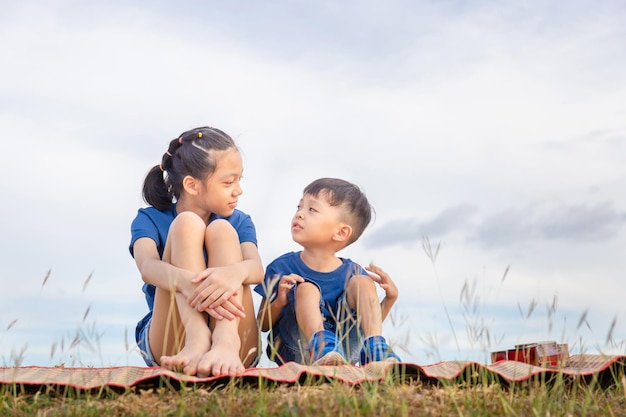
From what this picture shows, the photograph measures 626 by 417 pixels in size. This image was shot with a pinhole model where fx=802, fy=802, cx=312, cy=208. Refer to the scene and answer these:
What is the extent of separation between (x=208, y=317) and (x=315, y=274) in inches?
33.7

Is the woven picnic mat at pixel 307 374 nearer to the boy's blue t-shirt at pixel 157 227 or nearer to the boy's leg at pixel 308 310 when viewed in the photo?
the boy's leg at pixel 308 310

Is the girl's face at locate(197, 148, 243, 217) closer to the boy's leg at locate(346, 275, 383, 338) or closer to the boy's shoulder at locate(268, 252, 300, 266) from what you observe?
the boy's shoulder at locate(268, 252, 300, 266)

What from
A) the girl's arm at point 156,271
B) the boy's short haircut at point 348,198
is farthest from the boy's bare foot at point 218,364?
the boy's short haircut at point 348,198

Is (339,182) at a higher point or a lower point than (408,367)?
higher

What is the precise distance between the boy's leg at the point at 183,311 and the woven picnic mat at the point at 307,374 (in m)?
0.21

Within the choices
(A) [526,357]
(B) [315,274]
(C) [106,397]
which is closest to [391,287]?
(B) [315,274]

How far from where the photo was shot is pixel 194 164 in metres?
4.43

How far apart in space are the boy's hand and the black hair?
0.71m

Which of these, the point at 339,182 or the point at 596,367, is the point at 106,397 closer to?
the point at 339,182

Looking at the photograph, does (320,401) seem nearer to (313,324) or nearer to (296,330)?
(313,324)

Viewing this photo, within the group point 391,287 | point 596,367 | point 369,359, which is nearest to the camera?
point 596,367

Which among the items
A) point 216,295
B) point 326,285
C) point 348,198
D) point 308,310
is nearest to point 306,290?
point 308,310

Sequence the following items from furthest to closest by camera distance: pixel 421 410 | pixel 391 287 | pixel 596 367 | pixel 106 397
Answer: pixel 391 287 < pixel 596 367 < pixel 106 397 < pixel 421 410

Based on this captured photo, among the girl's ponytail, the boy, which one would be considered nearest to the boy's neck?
the boy
